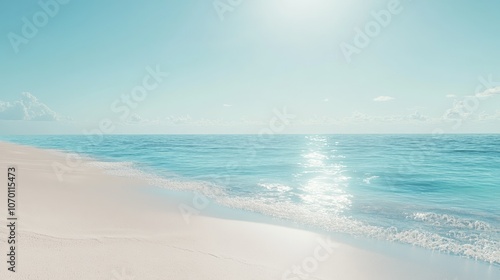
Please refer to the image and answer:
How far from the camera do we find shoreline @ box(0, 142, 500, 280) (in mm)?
5277

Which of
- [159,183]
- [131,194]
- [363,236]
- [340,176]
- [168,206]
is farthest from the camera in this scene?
[340,176]

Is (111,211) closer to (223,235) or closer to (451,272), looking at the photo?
(223,235)

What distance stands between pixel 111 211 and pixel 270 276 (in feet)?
22.4

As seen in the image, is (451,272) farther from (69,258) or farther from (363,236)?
(69,258)

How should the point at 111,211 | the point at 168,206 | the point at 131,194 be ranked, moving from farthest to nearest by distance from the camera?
the point at 131,194
the point at 168,206
the point at 111,211

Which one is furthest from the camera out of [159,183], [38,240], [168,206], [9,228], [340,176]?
[340,176]

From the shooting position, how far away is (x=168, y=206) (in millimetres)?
11344

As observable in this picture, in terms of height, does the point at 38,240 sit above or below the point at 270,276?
above

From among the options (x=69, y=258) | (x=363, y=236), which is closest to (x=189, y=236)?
(x=69, y=258)

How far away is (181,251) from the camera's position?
6367 millimetres

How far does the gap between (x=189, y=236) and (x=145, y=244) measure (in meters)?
1.31

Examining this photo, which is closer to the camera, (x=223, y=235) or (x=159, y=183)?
(x=223, y=235)

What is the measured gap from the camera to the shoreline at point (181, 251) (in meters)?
5.28

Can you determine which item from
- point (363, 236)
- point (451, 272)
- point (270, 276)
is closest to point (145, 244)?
point (270, 276)
